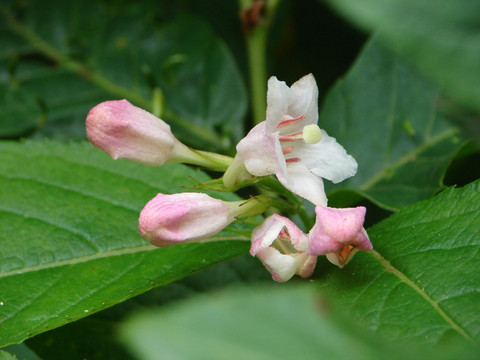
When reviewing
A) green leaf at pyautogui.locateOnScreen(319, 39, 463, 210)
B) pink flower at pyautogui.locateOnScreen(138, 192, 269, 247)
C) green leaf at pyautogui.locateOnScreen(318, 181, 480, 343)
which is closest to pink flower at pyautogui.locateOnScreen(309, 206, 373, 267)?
green leaf at pyautogui.locateOnScreen(318, 181, 480, 343)

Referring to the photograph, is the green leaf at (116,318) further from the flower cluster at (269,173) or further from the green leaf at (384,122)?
the green leaf at (384,122)

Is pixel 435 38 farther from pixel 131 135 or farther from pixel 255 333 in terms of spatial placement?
pixel 131 135

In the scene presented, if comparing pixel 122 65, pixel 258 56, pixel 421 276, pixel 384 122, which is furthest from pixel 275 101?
pixel 122 65

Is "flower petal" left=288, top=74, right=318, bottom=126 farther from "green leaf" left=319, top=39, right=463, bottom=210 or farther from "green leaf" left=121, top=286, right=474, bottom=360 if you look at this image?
"green leaf" left=121, top=286, right=474, bottom=360

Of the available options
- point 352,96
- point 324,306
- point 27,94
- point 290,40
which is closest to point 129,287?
point 324,306

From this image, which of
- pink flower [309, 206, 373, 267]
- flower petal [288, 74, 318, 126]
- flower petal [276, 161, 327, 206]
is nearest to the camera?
pink flower [309, 206, 373, 267]
